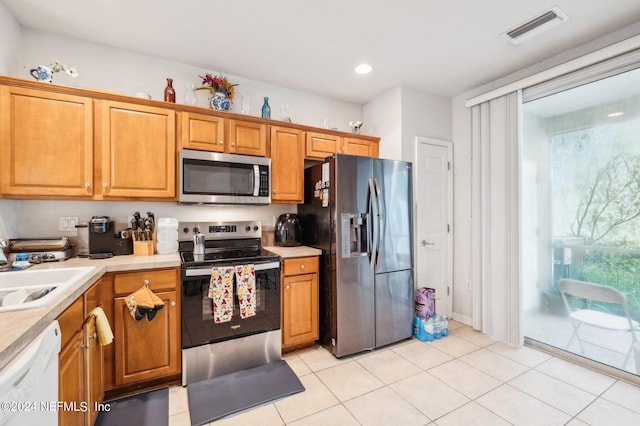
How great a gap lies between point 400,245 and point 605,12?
2.22 meters

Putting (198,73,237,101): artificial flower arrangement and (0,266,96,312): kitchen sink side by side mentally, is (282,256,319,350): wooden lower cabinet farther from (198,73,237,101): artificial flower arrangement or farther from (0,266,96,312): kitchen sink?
(198,73,237,101): artificial flower arrangement

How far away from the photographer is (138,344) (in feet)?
6.48

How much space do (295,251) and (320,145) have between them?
45.4 inches

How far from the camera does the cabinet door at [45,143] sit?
1880 millimetres

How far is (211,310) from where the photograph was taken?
85.3 inches

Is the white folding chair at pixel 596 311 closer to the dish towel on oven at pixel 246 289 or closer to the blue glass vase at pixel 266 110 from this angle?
the dish towel on oven at pixel 246 289

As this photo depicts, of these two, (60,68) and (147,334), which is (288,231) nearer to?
(147,334)

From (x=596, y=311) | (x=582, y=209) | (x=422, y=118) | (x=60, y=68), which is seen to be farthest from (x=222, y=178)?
(x=596, y=311)

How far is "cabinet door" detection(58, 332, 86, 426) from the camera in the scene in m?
1.19

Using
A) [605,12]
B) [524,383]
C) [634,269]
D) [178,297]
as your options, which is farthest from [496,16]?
[178,297]

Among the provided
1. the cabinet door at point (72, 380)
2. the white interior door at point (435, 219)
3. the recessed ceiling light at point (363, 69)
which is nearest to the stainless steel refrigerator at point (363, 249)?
the white interior door at point (435, 219)

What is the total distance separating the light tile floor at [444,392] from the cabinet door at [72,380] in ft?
1.87

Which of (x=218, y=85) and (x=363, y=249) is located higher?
(x=218, y=85)

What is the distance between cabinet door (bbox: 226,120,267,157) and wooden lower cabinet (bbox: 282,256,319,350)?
1066 millimetres
